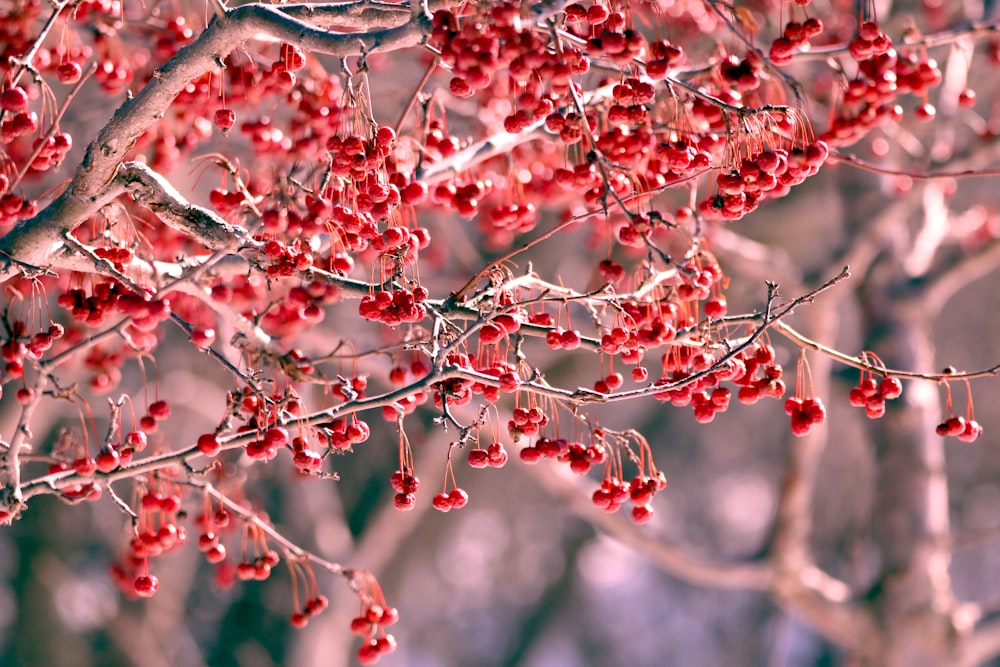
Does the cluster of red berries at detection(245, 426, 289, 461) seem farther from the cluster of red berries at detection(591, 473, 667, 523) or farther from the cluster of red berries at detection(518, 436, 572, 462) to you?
the cluster of red berries at detection(591, 473, 667, 523)

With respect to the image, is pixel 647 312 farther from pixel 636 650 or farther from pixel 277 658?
pixel 636 650

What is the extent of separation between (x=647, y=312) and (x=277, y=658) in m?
8.12

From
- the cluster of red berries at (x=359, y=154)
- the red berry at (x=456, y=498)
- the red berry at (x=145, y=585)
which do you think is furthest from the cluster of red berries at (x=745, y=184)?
the red berry at (x=145, y=585)

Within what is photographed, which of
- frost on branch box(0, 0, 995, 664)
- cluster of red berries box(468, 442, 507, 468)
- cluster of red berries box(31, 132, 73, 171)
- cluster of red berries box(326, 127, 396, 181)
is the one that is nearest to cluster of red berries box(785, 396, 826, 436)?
frost on branch box(0, 0, 995, 664)

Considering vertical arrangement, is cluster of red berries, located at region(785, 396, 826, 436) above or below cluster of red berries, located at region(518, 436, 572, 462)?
above

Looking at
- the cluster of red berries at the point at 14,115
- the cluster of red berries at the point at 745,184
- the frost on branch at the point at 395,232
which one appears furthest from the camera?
the cluster of red berries at the point at 14,115

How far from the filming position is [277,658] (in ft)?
31.9

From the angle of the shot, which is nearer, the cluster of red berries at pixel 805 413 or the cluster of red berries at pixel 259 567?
the cluster of red berries at pixel 805 413

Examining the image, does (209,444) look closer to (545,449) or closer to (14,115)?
(545,449)

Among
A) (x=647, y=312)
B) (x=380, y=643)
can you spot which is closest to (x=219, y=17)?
(x=647, y=312)

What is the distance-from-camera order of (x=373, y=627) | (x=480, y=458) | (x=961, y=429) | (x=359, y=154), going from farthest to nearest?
(x=373, y=627) < (x=961, y=429) < (x=480, y=458) < (x=359, y=154)

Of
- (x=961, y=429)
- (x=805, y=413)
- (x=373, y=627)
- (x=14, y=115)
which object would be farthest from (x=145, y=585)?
(x=961, y=429)

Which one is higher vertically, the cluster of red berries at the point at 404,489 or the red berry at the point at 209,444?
the cluster of red berries at the point at 404,489

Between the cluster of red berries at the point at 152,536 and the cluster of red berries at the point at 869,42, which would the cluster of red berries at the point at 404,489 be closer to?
the cluster of red berries at the point at 152,536
